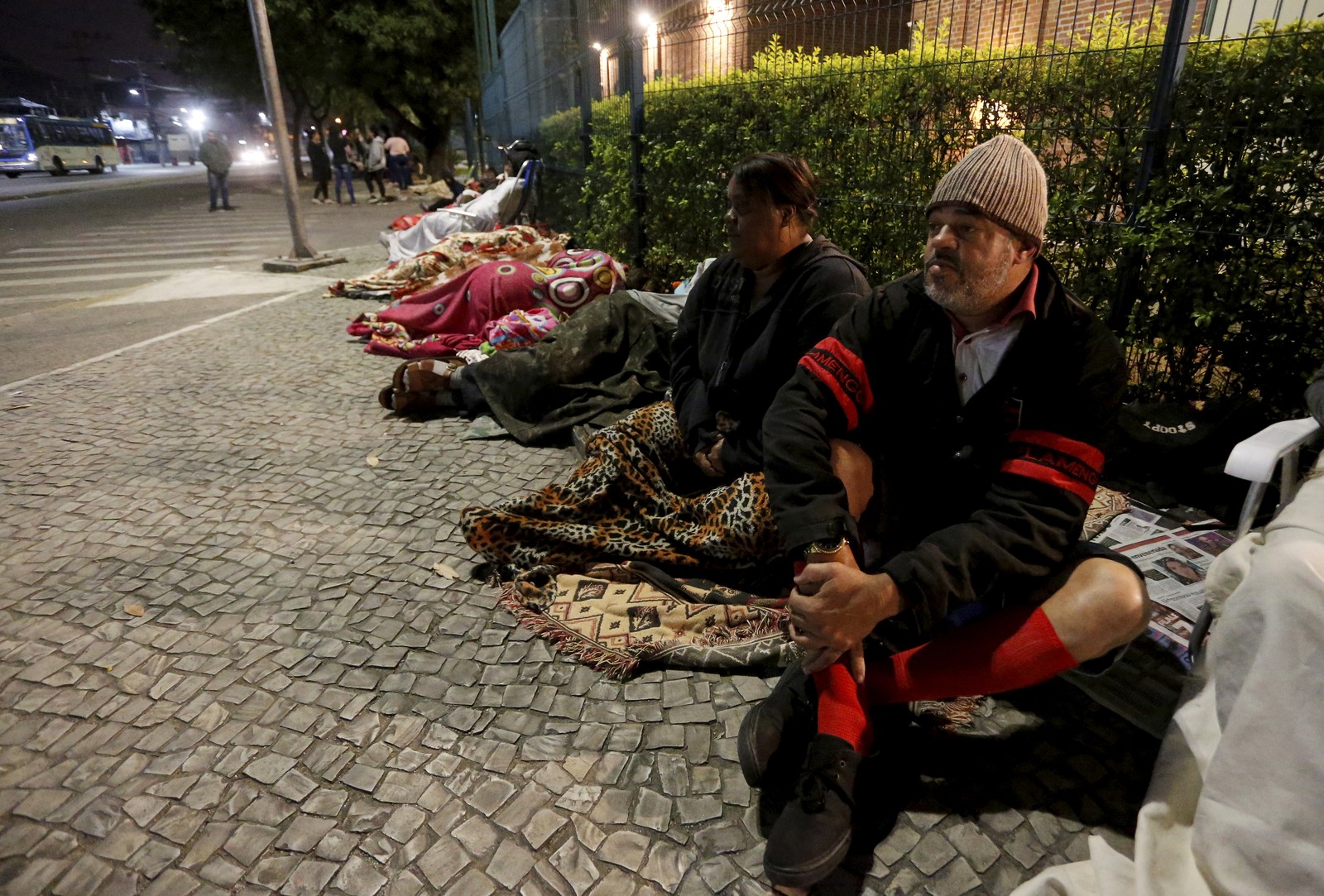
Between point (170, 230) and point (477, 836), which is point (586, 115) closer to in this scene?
point (477, 836)

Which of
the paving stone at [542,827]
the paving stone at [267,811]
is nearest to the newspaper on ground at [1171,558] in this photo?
the paving stone at [542,827]

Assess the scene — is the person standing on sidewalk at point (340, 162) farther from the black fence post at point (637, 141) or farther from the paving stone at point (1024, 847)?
the paving stone at point (1024, 847)

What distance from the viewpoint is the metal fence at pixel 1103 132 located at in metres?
2.97

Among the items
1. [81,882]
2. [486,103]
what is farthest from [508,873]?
[486,103]

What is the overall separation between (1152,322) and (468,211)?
7.51 metres

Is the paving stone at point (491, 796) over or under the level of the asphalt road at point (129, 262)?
under

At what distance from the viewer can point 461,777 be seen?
197cm

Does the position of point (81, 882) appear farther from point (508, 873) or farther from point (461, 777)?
point (508, 873)

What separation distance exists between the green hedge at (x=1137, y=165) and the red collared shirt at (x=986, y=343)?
1.78 metres

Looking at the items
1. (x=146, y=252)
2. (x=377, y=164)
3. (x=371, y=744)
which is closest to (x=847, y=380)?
(x=371, y=744)

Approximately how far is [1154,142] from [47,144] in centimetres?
3912

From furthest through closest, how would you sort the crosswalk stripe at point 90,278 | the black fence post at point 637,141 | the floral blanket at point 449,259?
Answer: 1. the crosswalk stripe at point 90,278
2. the floral blanket at point 449,259
3. the black fence post at point 637,141

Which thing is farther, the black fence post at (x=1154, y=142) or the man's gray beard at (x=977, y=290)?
the black fence post at (x=1154, y=142)

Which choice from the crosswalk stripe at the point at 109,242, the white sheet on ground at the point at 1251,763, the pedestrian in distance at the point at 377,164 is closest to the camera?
the white sheet on ground at the point at 1251,763
